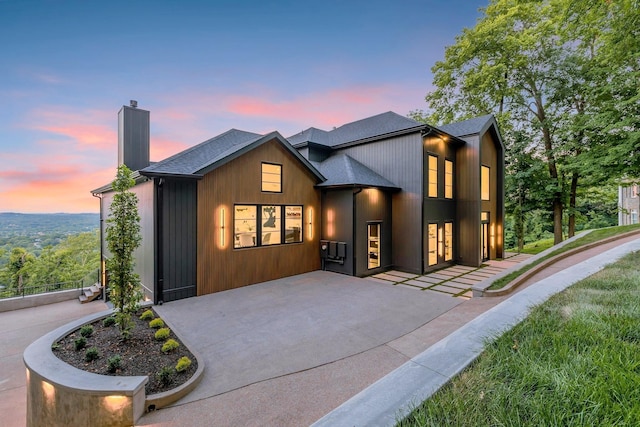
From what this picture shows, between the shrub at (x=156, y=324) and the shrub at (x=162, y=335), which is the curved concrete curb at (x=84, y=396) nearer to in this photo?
the shrub at (x=162, y=335)

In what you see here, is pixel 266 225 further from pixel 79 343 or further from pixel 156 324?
pixel 79 343

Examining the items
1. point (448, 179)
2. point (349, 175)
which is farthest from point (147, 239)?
point (448, 179)

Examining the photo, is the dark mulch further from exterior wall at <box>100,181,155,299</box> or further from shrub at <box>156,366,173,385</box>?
exterior wall at <box>100,181,155,299</box>

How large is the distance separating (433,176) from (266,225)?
6617 millimetres

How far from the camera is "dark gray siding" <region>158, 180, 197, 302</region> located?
6.44m

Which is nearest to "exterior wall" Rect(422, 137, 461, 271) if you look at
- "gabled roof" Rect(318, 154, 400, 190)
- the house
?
the house

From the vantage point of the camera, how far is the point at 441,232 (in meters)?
10.3

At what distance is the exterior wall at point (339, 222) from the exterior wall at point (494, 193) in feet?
22.5

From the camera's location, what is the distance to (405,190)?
9.78 metres

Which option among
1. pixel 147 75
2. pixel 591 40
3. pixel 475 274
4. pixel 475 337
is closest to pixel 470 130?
pixel 475 274

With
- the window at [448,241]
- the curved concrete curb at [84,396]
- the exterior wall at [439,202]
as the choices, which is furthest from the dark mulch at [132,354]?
the window at [448,241]

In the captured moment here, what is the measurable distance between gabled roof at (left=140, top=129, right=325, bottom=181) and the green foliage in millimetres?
4474

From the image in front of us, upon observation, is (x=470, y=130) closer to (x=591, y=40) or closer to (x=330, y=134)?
(x=330, y=134)

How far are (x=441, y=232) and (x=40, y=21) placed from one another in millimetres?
15367
